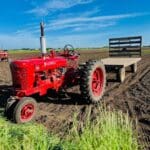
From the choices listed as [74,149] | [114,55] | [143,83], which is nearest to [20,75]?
[74,149]

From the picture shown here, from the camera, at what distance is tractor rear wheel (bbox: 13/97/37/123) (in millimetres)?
6801

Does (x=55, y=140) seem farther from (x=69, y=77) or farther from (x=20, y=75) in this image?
(x=69, y=77)

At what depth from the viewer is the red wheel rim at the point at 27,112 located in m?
7.01

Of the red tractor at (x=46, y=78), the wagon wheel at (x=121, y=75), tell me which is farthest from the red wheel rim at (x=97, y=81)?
the wagon wheel at (x=121, y=75)

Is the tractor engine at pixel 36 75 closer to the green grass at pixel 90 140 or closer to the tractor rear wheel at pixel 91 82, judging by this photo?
the tractor rear wheel at pixel 91 82

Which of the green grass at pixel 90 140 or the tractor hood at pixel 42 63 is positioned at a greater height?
the tractor hood at pixel 42 63

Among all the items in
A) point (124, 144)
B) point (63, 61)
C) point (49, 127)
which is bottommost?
point (49, 127)

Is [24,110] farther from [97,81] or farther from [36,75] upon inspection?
[97,81]

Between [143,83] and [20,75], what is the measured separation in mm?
4613

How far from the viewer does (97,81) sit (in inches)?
355

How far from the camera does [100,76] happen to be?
9.16 metres

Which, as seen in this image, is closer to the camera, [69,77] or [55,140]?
[55,140]

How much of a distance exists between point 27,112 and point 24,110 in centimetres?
11

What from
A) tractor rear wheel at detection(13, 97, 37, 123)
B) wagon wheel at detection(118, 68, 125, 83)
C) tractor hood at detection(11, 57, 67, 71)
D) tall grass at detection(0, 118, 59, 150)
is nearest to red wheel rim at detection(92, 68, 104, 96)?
tractor hood at detection(11, 57, 67, 71)
